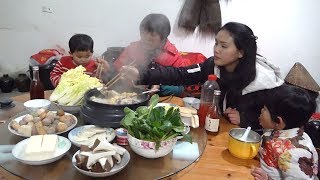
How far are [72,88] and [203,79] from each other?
3.54 ft

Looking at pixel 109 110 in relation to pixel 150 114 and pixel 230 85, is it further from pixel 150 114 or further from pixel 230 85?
pixel 230 85

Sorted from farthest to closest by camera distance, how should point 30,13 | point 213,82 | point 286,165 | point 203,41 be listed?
1. point 30,13
2. point 203,41
3. point 213,82
4. point 286,165

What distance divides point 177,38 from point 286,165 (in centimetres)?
271

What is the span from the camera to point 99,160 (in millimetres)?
1107

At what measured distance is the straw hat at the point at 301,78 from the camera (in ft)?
12.2

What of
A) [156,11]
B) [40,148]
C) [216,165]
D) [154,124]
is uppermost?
[156,11]

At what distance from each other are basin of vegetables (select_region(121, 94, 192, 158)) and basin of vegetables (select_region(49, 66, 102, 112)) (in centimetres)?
58

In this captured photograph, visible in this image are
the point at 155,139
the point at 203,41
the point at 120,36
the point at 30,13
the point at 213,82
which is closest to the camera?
the point at 155,139

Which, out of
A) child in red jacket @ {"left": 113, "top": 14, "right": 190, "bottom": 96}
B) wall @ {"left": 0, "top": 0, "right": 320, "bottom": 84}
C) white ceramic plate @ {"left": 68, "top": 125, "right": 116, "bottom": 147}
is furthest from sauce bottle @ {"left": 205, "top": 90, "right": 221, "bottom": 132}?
wall @ {"left": 0, "top": 0, "right": 320, "bottom": 84}

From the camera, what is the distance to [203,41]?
3.84m

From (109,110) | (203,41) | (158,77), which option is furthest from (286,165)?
(203,41)

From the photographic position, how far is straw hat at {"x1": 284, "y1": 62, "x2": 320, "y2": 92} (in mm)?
3727

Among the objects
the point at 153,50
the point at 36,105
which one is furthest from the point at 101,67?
the point at 36,105

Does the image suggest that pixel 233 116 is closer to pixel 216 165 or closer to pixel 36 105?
pixel 216 165
